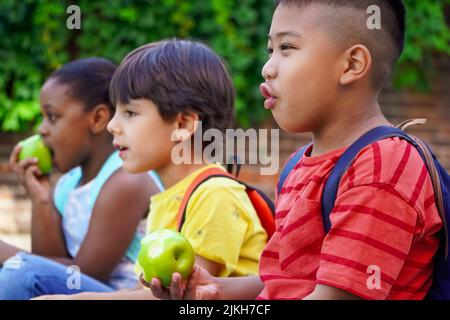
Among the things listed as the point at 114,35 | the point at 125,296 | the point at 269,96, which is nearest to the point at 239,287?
the point at 125,296

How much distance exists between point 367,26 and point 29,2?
5342 millimetres

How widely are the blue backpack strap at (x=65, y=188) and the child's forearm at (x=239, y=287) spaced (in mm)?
1443

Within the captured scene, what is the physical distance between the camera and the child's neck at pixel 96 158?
3.49 metres

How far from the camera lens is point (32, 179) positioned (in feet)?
12.2

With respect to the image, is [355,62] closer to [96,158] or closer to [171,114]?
[171,114]

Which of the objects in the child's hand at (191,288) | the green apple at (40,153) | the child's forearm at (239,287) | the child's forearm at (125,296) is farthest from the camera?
the green apple at (40,153)

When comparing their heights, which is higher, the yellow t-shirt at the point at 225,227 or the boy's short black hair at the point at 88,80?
the boy's short black hair at the point at 88,80

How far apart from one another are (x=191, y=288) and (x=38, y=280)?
919 mm

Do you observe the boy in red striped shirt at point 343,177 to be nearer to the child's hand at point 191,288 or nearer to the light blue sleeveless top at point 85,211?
the child's hand at point 191,288

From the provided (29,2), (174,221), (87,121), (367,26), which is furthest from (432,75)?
(367,26)

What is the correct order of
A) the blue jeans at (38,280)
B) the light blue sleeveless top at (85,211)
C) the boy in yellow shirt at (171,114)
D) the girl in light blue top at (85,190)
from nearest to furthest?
1. the boy in yellow shirt at (171,114)
2. the blue jeans at (38,280)
3. the girl in light blue top at (85,190)
4. the light blue sleeveless top at (85,211)

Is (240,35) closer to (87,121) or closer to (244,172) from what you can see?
(244,172)

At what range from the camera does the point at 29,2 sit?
6.92 m

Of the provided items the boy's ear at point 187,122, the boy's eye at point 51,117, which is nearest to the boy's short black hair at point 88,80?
the boy's eye at point 51,117
